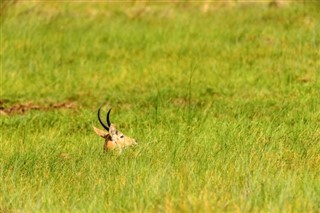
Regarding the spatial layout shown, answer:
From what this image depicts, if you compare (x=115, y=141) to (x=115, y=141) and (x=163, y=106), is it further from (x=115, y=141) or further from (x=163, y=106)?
(x=163, y=106)

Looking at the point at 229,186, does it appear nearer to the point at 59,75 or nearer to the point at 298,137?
the point at 298,137

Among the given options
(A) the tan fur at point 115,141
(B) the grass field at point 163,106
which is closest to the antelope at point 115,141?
(A) the tan fur at point 115,141

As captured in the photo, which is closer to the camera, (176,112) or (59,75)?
(176,112)

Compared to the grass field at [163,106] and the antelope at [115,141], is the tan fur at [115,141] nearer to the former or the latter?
the antelope at [115,141]

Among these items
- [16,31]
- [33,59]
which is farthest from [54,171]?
[16,31]

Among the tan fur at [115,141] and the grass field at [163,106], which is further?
the tan fur at [115,141]

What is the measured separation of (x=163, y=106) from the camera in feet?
36.6

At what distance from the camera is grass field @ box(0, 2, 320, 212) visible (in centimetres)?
640

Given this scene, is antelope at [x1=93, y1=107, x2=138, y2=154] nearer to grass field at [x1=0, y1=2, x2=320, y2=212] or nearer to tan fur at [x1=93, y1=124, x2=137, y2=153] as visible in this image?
tan fur at [x1=93, y1=124, x2=137, y2=153]

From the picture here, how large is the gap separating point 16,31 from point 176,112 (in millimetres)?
5231

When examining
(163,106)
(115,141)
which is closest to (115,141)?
(115,141)

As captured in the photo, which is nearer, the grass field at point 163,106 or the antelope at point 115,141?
the grass field at point 163,106

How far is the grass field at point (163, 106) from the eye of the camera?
6.40 metres

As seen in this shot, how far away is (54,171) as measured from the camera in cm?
735
